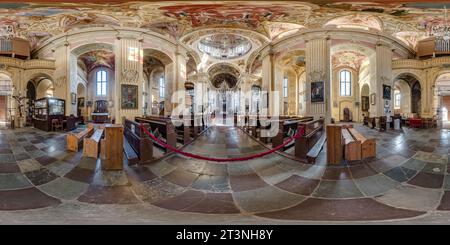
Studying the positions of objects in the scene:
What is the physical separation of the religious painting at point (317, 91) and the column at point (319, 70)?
8cm

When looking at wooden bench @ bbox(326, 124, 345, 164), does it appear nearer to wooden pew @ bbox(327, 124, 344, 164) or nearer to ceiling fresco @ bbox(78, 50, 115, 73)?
wooden pew @ bbox(327, 124, 344, 164)

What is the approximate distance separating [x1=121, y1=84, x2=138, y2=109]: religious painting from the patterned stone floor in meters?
3.13

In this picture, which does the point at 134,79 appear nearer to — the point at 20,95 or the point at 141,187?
the point at 20,95

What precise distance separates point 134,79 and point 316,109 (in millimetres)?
6759

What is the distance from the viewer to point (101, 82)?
15.6 metres

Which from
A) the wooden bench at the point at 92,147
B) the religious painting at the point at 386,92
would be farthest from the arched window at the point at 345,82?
the wooden bench at the point at 92,147

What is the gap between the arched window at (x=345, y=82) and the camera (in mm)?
15719

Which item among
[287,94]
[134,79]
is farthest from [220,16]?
[287,94]

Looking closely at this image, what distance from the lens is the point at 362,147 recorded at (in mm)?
2822

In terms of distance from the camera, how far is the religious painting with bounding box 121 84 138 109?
5.82m

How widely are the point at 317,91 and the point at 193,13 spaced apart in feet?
21.8

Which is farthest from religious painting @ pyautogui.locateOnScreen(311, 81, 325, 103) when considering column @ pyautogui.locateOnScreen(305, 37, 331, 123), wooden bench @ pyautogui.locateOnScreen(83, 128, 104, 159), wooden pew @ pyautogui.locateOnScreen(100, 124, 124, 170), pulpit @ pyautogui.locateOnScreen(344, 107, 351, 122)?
pulpit @ pyautogui.locateOnScreen(344, 107, 351, 122)

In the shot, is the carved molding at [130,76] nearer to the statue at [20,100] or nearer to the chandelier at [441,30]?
the statue at [20,100]

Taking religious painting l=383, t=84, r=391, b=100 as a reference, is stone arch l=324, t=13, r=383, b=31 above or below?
above
